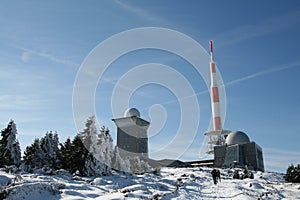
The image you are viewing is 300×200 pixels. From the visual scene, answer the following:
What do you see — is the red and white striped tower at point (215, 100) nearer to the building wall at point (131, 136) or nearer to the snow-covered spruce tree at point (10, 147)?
the building wall at point (131, 136)

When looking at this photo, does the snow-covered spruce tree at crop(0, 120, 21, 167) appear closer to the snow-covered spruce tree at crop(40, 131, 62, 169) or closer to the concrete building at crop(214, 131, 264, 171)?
the snow-covered spruce tree at crop(40, 131, 62, 169)

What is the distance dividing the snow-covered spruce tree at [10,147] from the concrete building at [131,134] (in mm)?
43441

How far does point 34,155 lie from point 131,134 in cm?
4602

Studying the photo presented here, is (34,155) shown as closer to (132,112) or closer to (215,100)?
(132,112)

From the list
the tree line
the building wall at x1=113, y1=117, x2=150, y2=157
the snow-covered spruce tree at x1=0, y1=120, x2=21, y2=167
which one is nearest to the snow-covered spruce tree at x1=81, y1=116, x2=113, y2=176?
the tree line

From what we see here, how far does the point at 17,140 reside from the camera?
1617 inches

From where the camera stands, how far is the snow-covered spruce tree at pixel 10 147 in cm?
3925

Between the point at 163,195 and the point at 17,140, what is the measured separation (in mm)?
28628

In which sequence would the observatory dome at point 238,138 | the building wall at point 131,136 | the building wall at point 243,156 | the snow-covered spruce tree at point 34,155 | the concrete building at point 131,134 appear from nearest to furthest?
the snow-covered spruce tree at point 34,155
the building wall at point 243,156
the observatory dome at point 238,138
the building wall at point 131,136
the concrete building at point 131,134

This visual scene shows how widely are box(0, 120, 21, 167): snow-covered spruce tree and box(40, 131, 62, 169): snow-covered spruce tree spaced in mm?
3312

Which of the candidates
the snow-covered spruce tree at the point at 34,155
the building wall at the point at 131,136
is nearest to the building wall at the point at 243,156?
the building wall at the point at 131,136

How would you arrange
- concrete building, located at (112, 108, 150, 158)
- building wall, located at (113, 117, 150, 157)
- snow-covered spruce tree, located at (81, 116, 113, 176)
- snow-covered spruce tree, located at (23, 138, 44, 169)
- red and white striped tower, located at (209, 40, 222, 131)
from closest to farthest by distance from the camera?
snow-covered spruce tree, located at (81, 116, 113, 176) → snow-covered spruce tree, located at (23, 138, 44, 169) → building wall, located at (113, 117, 150, 157) → concrete building, located at (112, 108, 150, 158) → red and white striped tower, located at (209, 40, 222, 131)

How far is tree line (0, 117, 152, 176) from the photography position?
33594 millimetres

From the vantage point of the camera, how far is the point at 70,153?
34.9 m
